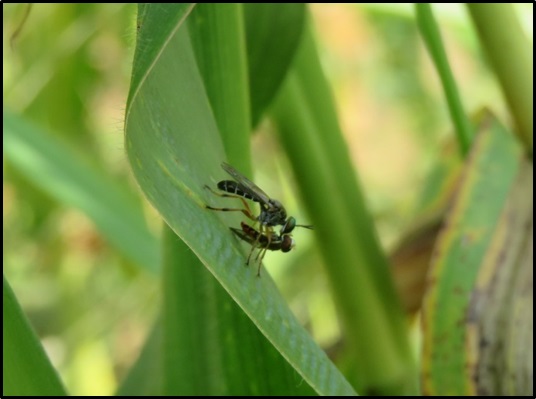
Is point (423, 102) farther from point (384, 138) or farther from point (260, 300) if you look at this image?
point (260, 300)

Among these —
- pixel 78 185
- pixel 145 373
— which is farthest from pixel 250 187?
pixel 78 185

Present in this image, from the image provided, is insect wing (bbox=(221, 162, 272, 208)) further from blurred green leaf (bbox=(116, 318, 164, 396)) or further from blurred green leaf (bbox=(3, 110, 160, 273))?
blurred green leaf (bbox=(3, 110, 160, 273))

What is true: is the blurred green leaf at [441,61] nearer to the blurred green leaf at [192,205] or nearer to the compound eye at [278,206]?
the compound eye at [278,206]

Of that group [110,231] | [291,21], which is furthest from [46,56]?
[291,21]

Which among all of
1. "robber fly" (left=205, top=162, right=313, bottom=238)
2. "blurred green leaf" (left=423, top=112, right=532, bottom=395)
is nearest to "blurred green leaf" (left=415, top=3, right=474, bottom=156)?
"blurred green leaf" (left=423, top=112, right=532, bottom=395)

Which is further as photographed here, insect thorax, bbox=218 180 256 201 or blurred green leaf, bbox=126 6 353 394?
insect thorax, bbox=218 180 256 201

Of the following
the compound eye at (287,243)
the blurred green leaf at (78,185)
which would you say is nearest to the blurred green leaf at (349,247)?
the compound eye at (287,243)

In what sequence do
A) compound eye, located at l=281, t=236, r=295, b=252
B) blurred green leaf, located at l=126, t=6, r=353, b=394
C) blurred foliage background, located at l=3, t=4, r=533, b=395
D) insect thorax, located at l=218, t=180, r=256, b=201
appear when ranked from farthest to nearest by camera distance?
1. blurred foliage background, located at l=3, t=4, r=533, b=395
2. compound eye, located at l=281, t=236, r=295, b=252
3. insect thorax, located at l=218, t=180, r=256, b=201
4. blurred green leaf, located at l=126, t=6, r=353, b=394
